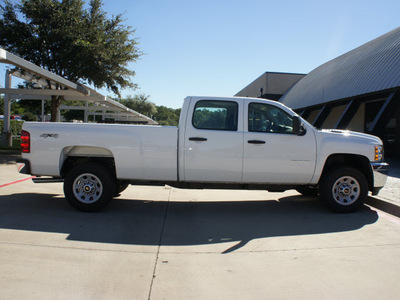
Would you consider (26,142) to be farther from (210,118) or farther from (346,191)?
(346,191)

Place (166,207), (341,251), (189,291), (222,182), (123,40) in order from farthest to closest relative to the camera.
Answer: (123,40) → (166,207) → (222,182) → (341,251) → (189,291)

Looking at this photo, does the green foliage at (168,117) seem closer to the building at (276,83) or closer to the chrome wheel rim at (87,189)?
the chrome wheel rim at (87,189)

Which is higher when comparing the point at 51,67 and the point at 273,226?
the point at 51,67

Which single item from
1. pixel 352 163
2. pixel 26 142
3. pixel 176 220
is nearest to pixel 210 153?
pixel 176 220

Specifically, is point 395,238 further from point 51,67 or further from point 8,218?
point 51,67

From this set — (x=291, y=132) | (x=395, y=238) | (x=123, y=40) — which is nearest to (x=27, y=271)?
(x=291, y=132)

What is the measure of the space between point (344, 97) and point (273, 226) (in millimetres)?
16590

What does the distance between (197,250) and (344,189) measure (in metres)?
3.26

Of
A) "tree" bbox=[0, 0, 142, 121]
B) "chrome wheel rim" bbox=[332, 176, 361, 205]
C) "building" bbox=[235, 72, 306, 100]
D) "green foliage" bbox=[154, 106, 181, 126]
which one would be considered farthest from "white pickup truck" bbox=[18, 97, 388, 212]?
"building" bbox=[235, 72, 306, 100]

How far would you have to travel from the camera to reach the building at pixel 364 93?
49.8ft

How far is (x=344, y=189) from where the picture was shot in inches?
227

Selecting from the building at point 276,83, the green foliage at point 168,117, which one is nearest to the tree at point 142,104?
the green foliage at point 168,117

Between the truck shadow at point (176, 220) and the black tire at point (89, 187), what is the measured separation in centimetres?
20

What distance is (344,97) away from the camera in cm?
1911
